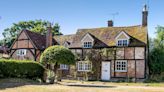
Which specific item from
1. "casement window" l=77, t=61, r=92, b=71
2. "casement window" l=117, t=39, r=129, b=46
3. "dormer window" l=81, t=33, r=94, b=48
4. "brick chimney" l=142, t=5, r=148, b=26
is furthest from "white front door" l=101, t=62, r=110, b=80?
"brick chimney" l=142, t=5, r=148, b=26

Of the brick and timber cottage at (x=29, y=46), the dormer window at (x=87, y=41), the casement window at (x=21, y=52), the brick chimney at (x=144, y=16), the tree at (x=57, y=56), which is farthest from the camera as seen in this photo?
the casement window at (x=21, y=52)

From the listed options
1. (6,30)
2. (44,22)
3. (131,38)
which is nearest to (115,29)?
(131,38)

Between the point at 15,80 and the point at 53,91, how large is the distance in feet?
22.4

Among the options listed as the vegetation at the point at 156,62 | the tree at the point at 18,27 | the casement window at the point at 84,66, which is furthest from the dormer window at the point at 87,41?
the tree at the point at 18,27

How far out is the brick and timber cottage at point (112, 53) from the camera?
34.3 metres

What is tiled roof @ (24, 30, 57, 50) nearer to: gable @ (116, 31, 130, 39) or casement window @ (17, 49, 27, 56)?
casement window @ (17, 49, 27, 56)

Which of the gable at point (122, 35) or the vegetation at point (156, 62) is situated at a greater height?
the gable at point (122, 35)

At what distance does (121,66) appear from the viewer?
35188 millimetres

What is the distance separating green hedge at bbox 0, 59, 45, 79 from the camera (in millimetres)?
25702

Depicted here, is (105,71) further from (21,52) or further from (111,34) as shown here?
(21,52)

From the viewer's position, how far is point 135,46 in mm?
34344

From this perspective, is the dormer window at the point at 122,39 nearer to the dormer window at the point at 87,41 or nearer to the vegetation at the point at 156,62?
the dormer window at the point at 87,41

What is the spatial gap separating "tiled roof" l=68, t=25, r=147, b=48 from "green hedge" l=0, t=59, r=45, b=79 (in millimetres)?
10612

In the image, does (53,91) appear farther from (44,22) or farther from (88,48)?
(44,22)
